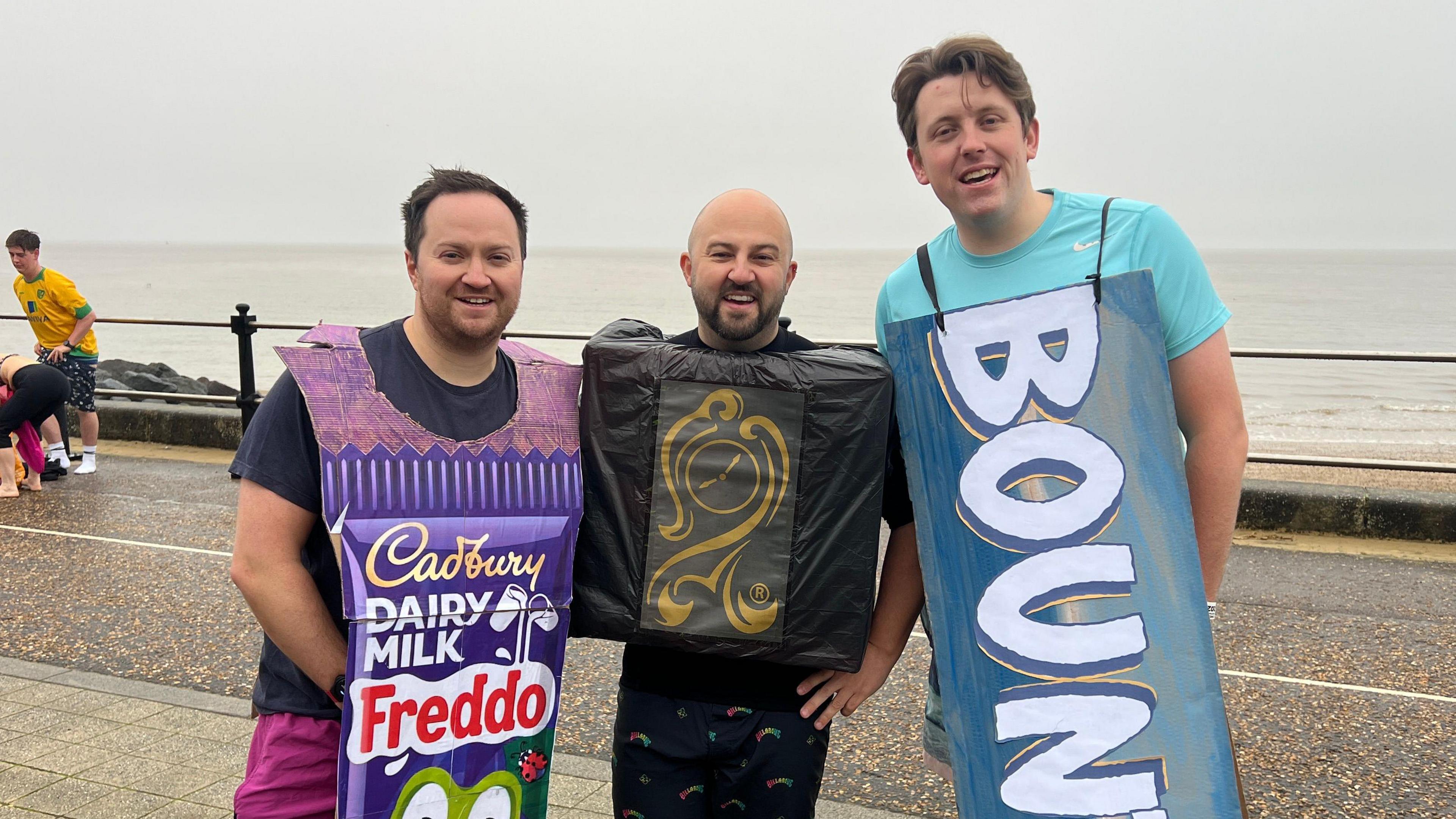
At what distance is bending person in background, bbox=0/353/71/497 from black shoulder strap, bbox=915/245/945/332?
28.3ft

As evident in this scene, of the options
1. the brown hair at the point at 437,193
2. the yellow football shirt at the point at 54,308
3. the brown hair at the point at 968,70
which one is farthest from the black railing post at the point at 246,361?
the brown hair at the point at 968,70

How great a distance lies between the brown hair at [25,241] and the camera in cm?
970

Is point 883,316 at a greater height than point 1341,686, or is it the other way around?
point 883,316

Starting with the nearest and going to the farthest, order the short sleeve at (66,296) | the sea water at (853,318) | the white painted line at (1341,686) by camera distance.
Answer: the white painted line at (1341,686) → the short sleeve at (66,296) → the sea water at (853,318)

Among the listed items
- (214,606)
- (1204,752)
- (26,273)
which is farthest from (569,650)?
(26,273)

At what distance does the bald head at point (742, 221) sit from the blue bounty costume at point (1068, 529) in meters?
0.34

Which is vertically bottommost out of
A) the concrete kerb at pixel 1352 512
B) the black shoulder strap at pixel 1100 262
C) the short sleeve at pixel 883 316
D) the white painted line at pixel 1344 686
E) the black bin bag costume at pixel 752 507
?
the white painted line at pixel 1344 686

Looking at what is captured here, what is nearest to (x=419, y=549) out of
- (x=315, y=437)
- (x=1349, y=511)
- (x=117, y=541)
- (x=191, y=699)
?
(x=315, y=437)

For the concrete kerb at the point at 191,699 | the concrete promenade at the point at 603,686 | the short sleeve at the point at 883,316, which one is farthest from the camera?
the concrete promenade at the point at 603,686

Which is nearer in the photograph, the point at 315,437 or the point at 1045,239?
the point at 315,437

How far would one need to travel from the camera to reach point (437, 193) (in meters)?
2.31

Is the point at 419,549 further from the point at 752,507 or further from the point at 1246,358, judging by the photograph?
the point at 1246,358

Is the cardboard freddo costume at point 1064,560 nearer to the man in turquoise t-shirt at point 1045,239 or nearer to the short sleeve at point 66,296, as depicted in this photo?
the man in turquoise t-shirt at point 1045,239

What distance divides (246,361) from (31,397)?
1714 millimetres
